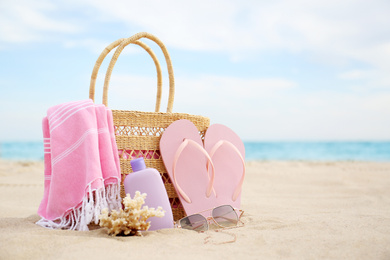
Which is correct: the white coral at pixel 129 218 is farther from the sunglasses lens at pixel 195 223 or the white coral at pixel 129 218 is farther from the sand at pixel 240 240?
the sunglasses lens at pixel 195 223

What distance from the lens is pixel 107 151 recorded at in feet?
6.38

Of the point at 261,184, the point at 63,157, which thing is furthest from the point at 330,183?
the point at 63,157

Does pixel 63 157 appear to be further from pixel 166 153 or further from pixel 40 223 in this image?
pixel 166 153

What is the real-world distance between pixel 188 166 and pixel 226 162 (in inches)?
11.7

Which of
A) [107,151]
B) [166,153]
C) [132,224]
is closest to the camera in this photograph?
[132,224]

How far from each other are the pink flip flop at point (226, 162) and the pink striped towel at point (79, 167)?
26.2 inches

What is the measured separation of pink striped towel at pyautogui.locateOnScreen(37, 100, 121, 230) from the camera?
1.85m

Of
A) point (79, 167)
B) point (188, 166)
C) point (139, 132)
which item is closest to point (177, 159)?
point (188, 166)

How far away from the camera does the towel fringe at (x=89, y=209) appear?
71.2 inches

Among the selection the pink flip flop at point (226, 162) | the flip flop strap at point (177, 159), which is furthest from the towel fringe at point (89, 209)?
the pink flip flop at point (226, 162)

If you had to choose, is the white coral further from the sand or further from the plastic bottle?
the plastic bottle

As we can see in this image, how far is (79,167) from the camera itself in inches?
74.9

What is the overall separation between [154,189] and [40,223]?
Result: 26.2 inches

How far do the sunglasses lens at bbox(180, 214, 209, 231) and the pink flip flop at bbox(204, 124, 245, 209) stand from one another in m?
0.35
